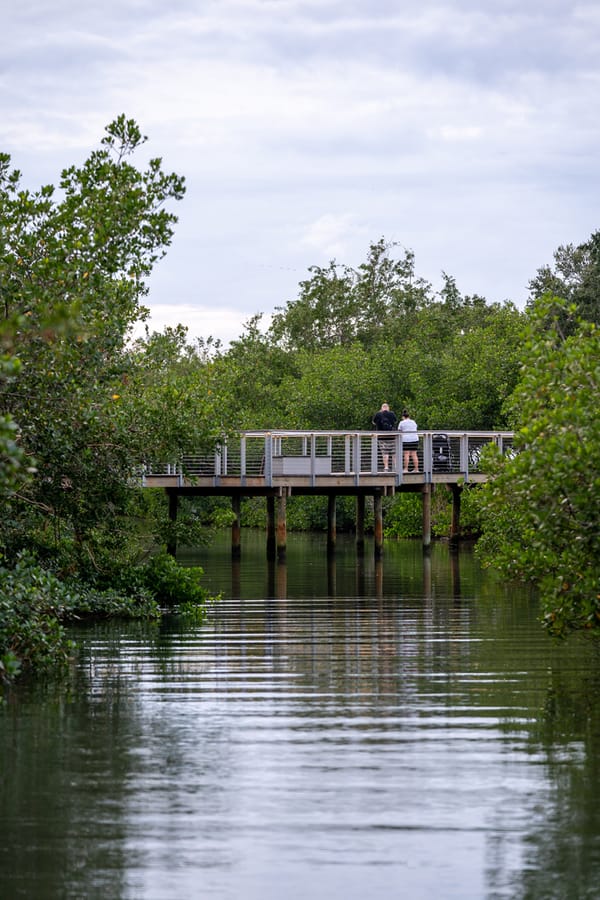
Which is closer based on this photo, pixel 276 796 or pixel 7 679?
pixel 276 796

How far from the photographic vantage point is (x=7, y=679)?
32.3 feet

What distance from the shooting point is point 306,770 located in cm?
726

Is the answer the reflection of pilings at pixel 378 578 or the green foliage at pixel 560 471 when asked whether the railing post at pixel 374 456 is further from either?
the green foliage at pixel 560 471

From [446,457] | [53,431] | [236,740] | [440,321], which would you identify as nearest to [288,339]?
[440,321]

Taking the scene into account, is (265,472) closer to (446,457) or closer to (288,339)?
(446,457)

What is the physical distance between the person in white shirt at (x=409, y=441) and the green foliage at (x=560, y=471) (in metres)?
16.7

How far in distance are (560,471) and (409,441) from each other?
18.3 m

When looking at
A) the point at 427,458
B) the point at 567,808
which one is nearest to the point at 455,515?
the point at 427,458

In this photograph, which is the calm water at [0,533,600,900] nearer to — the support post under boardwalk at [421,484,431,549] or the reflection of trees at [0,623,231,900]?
the reflection of trees at [0,623,231,900]

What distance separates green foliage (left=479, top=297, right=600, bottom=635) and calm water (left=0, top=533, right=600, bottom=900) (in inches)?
31.5

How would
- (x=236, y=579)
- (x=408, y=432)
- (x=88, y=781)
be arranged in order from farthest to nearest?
(x=408, y=432)
(x=236, y=579)
(x=88, y=781)

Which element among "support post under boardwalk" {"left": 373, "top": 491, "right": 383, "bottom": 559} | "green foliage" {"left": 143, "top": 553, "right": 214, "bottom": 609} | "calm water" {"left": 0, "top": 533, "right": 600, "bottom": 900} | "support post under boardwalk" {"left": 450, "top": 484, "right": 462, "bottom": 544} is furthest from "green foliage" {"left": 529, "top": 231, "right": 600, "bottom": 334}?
"calm water" {"left": 0, "top": 533, "right": 600, "bottom": 900}

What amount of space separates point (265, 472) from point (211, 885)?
2007 centimetres

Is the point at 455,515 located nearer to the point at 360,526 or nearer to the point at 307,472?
the point at 360,526
